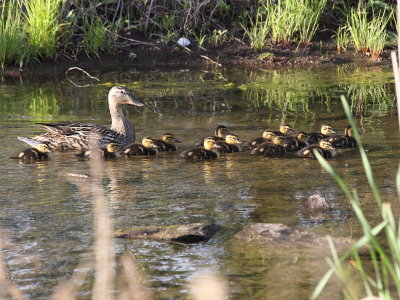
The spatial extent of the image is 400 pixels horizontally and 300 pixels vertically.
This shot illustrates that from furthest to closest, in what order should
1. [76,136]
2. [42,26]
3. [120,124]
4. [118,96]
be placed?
1. [42,26]
2. [118,96]
3. [120,124]
4. [76,136]

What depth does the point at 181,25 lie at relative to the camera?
1284 centimetres

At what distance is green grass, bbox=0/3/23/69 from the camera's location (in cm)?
1131

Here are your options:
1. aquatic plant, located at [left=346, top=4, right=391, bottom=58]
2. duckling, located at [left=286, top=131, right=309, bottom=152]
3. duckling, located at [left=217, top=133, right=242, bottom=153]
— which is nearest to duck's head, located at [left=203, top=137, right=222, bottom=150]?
duckling, located at [left=217, top=133, right=242, bottom=153]

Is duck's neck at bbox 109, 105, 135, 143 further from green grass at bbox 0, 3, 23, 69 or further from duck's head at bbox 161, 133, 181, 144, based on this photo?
green grass at bbox 0, 3, 23, 69

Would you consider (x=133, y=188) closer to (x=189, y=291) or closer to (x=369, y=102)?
(x=189, y=291)

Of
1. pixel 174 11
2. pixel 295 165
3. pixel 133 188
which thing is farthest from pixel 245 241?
pixel 174 11

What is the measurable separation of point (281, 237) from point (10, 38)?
286 inches

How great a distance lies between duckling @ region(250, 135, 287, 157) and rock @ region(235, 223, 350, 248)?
7.40 ft

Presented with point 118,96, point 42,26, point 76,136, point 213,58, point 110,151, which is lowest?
point 110,151

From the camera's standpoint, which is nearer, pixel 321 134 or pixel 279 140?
pixel 279 140

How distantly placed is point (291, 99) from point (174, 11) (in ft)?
11.4

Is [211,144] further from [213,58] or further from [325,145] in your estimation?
[213,58]

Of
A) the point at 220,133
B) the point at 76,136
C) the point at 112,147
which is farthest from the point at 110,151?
the point at 220,133

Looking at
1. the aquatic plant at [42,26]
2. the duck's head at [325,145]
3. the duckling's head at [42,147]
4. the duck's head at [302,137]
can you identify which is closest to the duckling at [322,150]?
the duck's head at [325,145]
